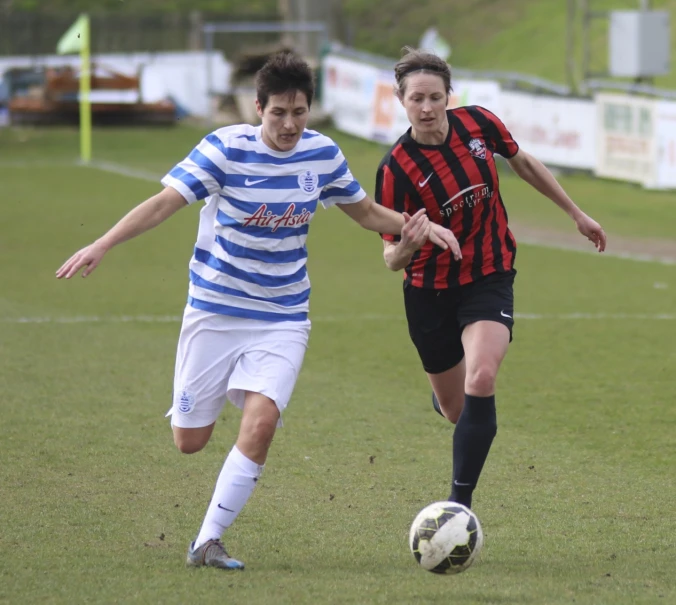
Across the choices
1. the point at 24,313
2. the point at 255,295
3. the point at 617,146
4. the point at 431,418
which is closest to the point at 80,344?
the point at 24,313

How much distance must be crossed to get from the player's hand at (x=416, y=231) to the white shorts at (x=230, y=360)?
561mm

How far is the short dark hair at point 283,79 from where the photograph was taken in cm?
475

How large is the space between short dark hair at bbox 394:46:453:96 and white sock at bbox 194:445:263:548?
1777mm

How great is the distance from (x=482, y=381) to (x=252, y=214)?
3.90 feet

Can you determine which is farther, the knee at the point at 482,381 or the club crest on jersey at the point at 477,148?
the club crest on jersey at the point at 477,148

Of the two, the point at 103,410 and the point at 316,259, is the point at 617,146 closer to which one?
the point at 316,259

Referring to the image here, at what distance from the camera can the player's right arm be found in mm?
4562

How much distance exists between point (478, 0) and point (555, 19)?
484 centimetres

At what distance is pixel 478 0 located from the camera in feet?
144

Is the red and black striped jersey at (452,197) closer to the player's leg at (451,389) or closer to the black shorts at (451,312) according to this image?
the black shorts at (451,312)

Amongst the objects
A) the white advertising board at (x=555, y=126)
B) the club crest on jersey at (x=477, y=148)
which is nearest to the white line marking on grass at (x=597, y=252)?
the white advertising board at (x=555, y=126)

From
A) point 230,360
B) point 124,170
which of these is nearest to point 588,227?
point 230,360

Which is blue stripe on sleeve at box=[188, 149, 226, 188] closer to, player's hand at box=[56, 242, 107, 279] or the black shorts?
player's hand at box=[56, 242, 107, 279]

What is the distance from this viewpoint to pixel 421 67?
5320 millimetres
